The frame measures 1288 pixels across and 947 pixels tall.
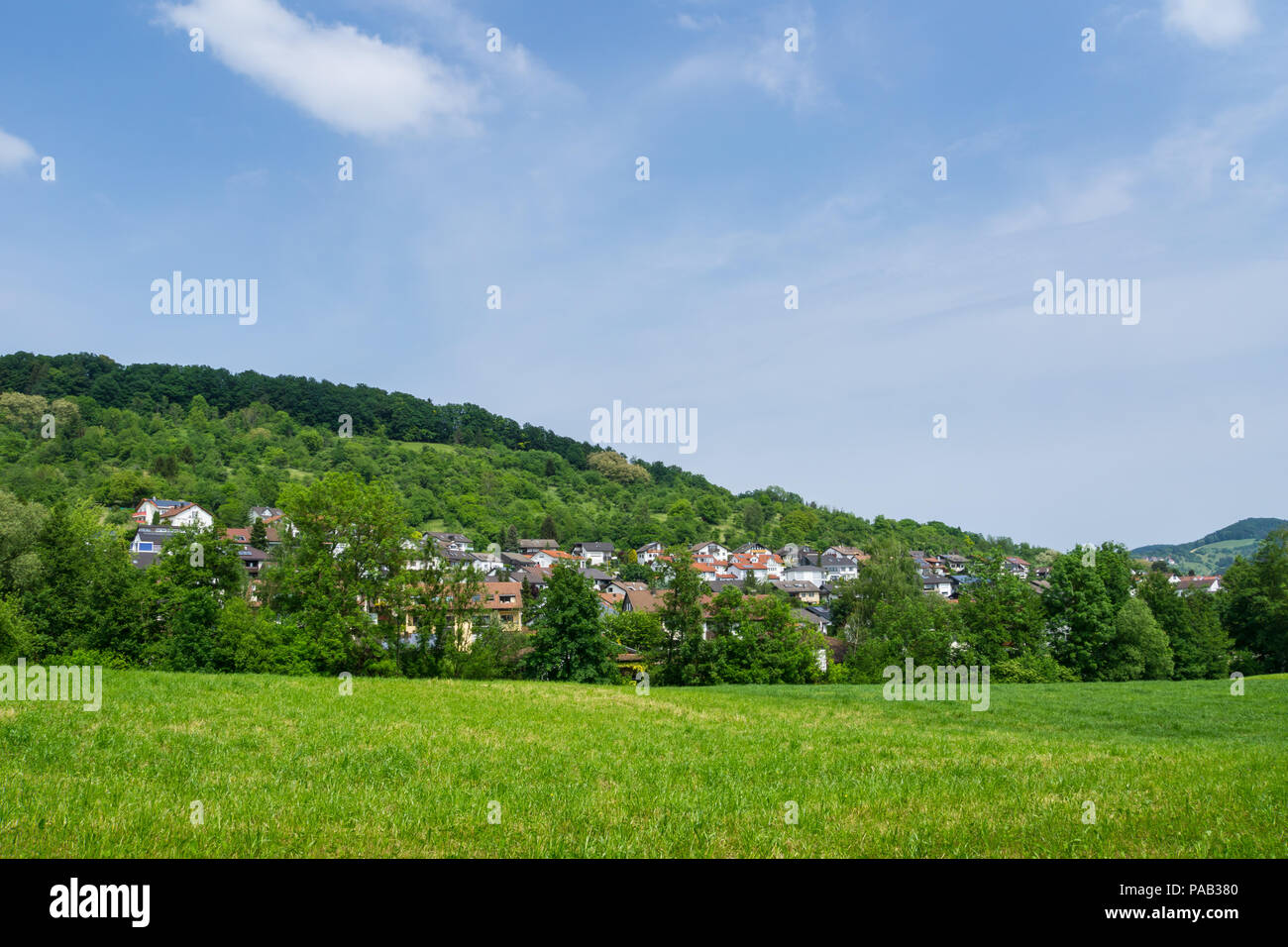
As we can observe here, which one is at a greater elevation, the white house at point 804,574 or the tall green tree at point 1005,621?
the tall green tree at point 1005,621

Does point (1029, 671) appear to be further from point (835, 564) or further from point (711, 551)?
point (835, 564)

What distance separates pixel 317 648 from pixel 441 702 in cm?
2059

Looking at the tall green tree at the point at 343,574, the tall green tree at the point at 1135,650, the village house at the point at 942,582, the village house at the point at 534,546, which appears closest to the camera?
the tall green tree at the point at 343,574

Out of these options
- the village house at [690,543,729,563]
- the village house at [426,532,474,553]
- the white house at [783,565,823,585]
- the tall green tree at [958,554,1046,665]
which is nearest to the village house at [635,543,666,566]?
the village house at [690,543,729,563]

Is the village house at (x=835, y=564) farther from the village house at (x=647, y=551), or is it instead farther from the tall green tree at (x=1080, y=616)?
the tall green tree at (x=1080, y=616)

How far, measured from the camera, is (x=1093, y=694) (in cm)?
3725

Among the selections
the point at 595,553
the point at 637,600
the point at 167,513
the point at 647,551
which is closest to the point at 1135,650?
the point at 637,600

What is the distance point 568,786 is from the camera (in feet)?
36.1

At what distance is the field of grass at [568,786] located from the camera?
8023 mm

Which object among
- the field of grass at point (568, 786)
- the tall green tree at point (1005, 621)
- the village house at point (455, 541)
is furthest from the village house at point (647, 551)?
the field of grass at point (568, 786)

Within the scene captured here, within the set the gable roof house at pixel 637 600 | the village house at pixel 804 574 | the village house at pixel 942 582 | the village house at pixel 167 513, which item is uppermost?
the village house at pixel 167 513
